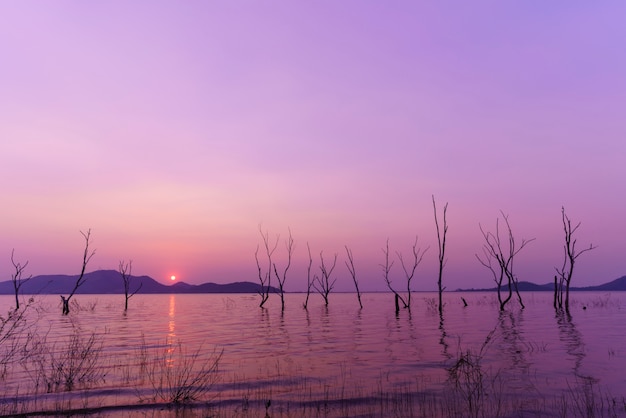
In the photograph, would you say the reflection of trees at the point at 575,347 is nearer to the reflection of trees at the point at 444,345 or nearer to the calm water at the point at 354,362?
the calm water at the point at 354,362

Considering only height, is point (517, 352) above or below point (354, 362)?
below

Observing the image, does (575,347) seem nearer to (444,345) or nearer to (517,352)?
(517,352)

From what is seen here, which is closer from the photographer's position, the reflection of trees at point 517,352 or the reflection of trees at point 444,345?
the reflection of trees at point 517,352

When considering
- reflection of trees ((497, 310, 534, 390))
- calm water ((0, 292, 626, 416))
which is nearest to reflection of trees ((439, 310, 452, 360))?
calm water ((0, 292, 626, 416))

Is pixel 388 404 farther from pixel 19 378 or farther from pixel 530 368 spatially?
pixel 19 378

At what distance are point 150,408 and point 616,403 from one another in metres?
10.3

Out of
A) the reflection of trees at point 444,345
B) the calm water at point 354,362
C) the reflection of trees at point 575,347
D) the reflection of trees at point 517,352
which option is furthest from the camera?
the reflection of trees at point 444,345

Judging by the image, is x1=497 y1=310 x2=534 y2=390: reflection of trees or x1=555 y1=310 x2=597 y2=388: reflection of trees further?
x1=497 y1=310 x2=534 y2=390: reflection of trees

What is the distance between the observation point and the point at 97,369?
14.7 m

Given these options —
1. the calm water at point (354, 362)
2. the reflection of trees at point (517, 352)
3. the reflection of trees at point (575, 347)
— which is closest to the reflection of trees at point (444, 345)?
the calm water at point (354, 362)

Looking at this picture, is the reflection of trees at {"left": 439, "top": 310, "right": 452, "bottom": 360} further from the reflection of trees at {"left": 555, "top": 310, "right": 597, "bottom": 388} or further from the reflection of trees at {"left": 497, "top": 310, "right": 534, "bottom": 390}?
the reflection of trees at {"left": 555, "top": 310, "right": 597, "bottom": 388}

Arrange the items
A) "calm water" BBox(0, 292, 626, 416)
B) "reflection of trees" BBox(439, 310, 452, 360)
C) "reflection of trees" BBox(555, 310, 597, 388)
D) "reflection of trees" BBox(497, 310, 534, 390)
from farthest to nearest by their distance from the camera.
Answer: "reflection of trees" BBox(439, 310, 452, 360), "reflection of trees" BBox(497, 310, 534, 390), "reflection of trees" BBox(555, 310, 597, 388), "calm water" BBox(0, 292, 626, 416)

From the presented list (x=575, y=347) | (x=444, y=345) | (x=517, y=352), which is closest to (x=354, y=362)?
(x=444, y=345)

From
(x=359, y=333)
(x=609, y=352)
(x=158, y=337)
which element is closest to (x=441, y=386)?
(x=609, y=352)
